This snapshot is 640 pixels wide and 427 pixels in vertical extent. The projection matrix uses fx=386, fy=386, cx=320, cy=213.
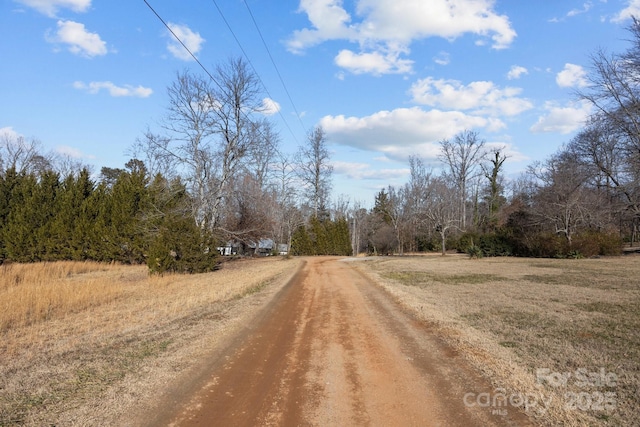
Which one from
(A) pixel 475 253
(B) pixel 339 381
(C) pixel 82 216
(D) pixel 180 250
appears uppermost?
(C) pixel 82 216

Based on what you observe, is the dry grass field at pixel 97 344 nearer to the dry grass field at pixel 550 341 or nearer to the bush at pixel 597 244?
the dry grass field at pixel 550 341

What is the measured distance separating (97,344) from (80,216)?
2715 centimetres

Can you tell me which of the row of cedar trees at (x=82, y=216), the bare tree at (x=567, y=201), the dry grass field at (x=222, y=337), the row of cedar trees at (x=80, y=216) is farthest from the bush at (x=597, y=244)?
the row of cedar trees at (x=80, y=216)

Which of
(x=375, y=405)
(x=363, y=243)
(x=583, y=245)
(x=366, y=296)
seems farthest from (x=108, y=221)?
(x=363, y=243)

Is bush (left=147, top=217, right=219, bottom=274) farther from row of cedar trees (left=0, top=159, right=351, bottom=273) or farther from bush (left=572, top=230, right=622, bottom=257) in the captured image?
bush (left=572, top=230, right=622, bottom=257)

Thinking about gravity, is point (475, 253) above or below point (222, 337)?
above

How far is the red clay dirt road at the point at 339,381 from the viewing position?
3742mm

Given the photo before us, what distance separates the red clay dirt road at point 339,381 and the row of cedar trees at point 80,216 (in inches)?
763

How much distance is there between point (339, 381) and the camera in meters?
4.70

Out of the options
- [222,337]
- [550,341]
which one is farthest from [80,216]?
[550,341]

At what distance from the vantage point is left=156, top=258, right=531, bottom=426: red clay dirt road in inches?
147

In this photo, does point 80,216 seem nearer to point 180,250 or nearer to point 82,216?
point 82,216

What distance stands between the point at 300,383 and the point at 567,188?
33717mm

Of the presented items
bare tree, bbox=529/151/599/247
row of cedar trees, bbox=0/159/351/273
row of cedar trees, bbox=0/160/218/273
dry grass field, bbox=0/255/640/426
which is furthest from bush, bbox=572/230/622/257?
row of cedar trees, bbox=0/160/218/273
